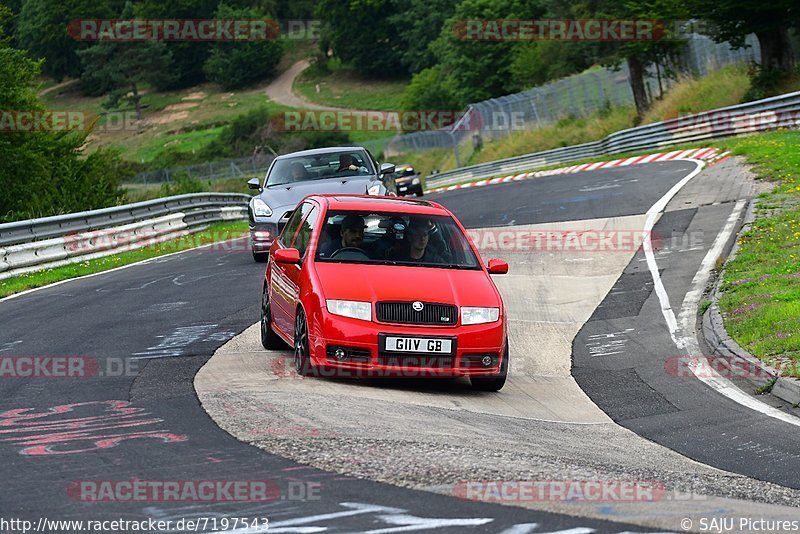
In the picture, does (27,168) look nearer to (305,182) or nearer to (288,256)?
(305,182)

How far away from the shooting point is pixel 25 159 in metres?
36.5

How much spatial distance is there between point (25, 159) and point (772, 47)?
23.6 m

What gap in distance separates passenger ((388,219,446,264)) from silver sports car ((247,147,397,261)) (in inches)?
300

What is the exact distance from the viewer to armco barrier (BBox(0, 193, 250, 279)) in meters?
20.0

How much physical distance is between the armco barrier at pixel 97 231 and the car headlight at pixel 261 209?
393 cm

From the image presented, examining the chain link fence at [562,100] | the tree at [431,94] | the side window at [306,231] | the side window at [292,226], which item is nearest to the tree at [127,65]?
the tree at [431,94]

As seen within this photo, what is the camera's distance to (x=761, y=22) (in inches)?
1537

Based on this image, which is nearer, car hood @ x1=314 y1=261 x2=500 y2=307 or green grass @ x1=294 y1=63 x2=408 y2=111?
car hood @ x1=314 y1=261 x2=500 y2=307

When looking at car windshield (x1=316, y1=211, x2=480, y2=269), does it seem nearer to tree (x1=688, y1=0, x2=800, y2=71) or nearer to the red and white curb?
the red and white curb

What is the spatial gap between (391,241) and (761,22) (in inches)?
1230

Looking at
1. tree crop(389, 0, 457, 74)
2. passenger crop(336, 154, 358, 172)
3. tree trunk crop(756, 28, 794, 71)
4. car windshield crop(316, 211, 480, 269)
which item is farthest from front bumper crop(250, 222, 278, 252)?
tree crop(389, 0, 457, 74)

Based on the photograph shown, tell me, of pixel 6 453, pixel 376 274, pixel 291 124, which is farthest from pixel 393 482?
pixel 291 124

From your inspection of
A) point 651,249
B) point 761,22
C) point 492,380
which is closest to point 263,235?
point 651,249

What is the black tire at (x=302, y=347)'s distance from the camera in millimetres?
10133
